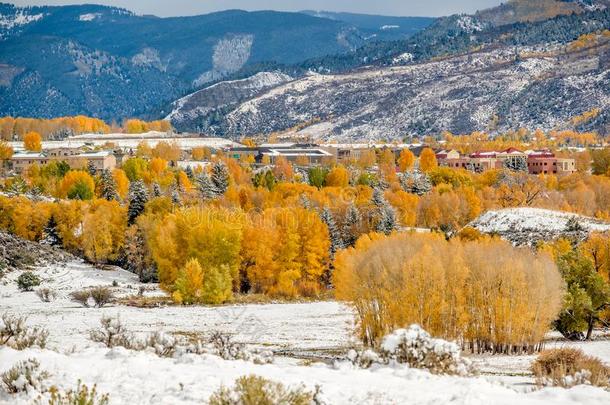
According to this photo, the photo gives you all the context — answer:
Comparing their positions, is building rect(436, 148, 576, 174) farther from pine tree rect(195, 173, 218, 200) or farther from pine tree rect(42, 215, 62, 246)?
pine tree rect(42, 215, 62, 246)

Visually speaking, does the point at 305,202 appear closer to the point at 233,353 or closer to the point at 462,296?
the point at 462,296

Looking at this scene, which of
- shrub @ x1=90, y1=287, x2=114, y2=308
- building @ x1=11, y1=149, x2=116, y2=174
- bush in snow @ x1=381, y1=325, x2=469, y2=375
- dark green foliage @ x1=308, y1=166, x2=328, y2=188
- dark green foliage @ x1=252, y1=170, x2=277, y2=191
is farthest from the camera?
building @ x1=11, y1=149, x2=116, y2=174

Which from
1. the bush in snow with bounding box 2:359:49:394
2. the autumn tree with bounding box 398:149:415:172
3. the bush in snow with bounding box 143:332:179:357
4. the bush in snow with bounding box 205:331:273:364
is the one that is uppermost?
the bush in snow with bounding box 2:359:49:394

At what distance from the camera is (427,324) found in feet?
131

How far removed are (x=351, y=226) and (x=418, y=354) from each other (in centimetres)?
6875

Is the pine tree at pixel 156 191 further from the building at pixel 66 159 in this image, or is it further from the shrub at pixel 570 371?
the shrub at pixel 570 371

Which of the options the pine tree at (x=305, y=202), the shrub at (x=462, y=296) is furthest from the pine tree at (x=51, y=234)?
the shrub at (x=462, y=296)

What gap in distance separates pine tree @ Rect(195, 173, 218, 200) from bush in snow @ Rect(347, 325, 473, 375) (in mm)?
93531

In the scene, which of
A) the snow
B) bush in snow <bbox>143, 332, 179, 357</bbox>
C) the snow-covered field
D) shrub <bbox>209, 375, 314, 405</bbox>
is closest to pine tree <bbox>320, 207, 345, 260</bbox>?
the snow

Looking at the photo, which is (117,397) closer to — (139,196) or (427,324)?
(427,324)

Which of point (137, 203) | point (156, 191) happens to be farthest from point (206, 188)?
point (137, 203)

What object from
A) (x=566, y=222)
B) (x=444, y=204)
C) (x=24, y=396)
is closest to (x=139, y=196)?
(x=444, y=204)

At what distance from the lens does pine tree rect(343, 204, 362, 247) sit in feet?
297

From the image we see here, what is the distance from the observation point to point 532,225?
84500mm
